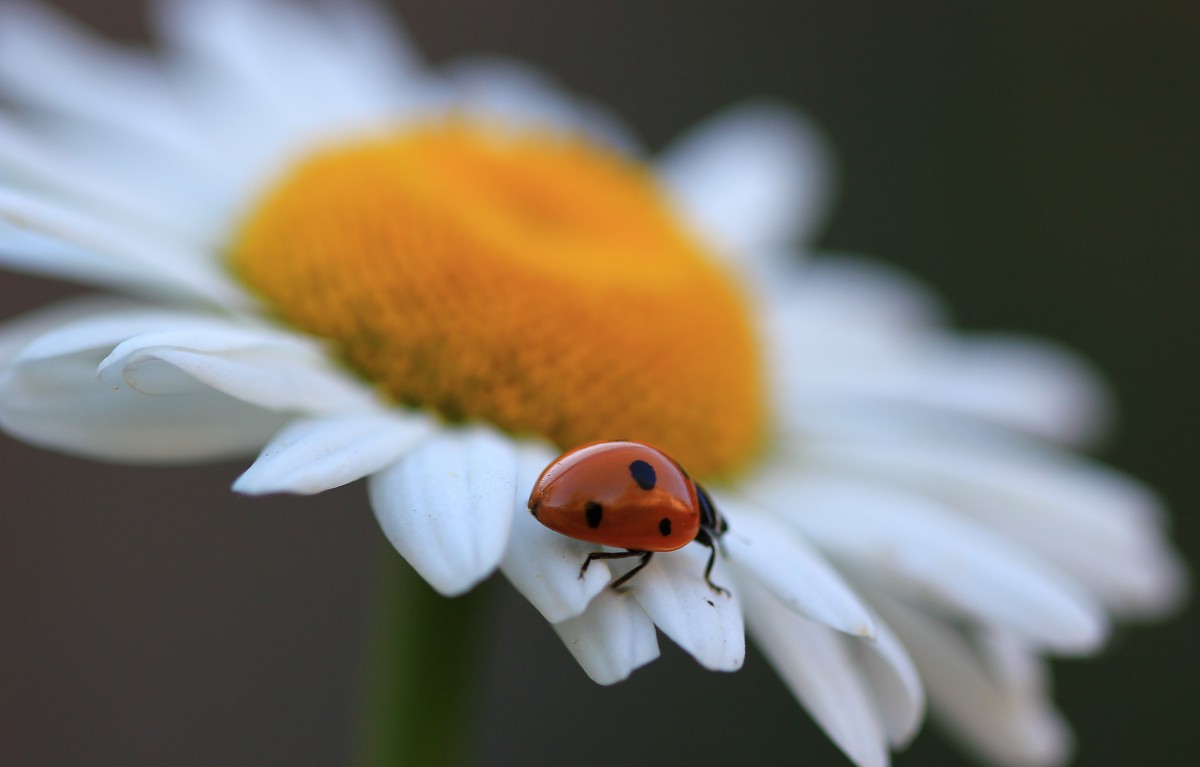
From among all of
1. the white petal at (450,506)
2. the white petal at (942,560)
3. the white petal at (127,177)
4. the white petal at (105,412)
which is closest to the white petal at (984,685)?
the white petal at (942,560)

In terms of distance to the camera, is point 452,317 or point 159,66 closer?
point 452,317

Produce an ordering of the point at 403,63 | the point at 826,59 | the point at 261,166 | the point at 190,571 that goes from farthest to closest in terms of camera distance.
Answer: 1. the point at 826,59
2. the point at 190,571
3. the point at 403,63
4. the point at 261,166

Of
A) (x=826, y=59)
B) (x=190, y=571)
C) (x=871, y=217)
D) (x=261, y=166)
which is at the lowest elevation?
(x=190, y=571)

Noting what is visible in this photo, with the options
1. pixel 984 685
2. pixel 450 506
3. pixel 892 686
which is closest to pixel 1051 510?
pixel 984 685

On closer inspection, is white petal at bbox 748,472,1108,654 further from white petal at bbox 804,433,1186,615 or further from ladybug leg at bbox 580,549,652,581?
ladybug leg at bbox 580,549,652,581

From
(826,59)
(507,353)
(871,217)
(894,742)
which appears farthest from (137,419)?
(826,59)

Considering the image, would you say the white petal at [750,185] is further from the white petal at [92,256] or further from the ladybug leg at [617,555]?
the ladybug leg at [617,555]

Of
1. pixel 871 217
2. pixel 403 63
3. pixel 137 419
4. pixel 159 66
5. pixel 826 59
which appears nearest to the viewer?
pixel 137 419

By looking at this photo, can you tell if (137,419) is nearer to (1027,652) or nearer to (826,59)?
(1027,652)
